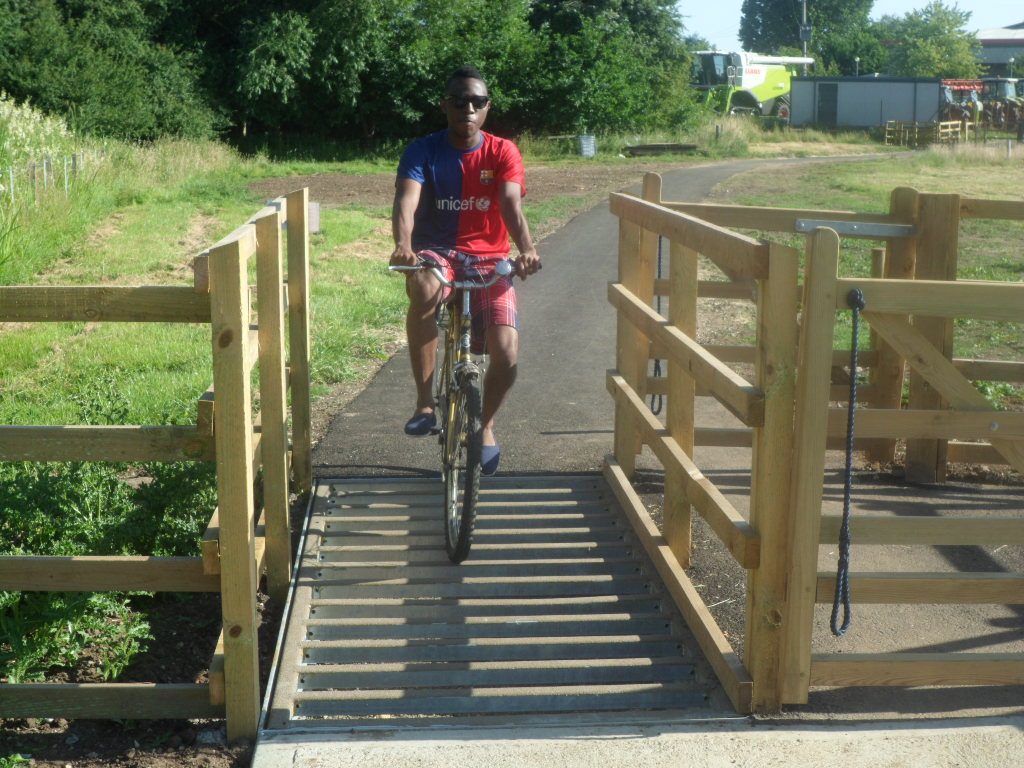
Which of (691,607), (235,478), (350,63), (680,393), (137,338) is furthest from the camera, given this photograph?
(350,63)

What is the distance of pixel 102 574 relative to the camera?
4020mm


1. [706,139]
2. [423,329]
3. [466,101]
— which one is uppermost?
[706,139]

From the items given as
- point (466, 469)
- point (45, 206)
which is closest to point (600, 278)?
point (45, 206)

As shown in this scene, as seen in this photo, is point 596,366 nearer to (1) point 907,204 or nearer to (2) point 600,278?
(1) point 907,204

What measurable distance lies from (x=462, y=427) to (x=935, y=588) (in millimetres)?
2111

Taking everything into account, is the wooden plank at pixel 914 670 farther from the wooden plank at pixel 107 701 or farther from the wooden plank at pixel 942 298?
the wooden plank at pixel 107 701

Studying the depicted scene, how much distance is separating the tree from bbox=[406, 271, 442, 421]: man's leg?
7736 centimetres

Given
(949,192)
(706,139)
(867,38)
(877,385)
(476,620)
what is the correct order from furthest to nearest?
(867,38)
(706,139)
(949,192)
(877,385)
(476,620)

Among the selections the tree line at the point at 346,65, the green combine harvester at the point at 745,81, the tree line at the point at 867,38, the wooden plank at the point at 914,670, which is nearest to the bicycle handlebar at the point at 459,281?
the wooden plank at the point at 914,670

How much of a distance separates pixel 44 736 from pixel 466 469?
1890mm

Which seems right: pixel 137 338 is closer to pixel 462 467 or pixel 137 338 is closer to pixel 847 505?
pixel 462 467

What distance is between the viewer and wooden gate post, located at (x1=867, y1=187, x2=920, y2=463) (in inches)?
255

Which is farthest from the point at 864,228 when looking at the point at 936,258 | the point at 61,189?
the point at 61,189

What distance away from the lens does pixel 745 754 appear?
370 cm
